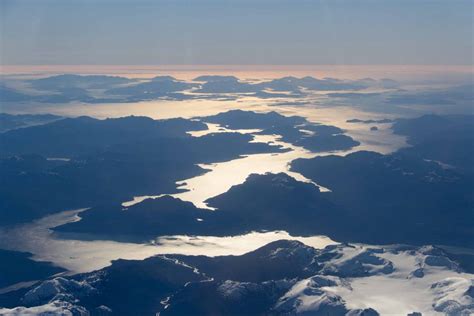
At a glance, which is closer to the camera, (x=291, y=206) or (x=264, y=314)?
(x=264, y=314)

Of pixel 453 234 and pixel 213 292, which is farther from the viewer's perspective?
pixel 453 234

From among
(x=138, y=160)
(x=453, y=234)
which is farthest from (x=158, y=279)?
(x=138, y=160)

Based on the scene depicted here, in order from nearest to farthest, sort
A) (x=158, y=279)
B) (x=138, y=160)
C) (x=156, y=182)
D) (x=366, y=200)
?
(x=158, y=279) → (x=366, y=200) → (x=156, y=182) → (x=138, y=160)

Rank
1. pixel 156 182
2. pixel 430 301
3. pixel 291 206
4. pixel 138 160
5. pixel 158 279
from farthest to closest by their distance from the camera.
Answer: pixel 138 160 < pixel 156 182 < pixel 291 206 < pixel 158 279 < pixel 430 301

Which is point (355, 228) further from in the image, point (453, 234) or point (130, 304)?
point (130, 304)

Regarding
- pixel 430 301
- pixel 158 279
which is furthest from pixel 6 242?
pixel 430 301

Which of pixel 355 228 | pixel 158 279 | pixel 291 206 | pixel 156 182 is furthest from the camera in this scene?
pixel 156 182

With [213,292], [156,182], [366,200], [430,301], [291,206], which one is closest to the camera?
[430,301]

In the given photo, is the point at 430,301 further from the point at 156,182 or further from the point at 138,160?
the point at 138,160
